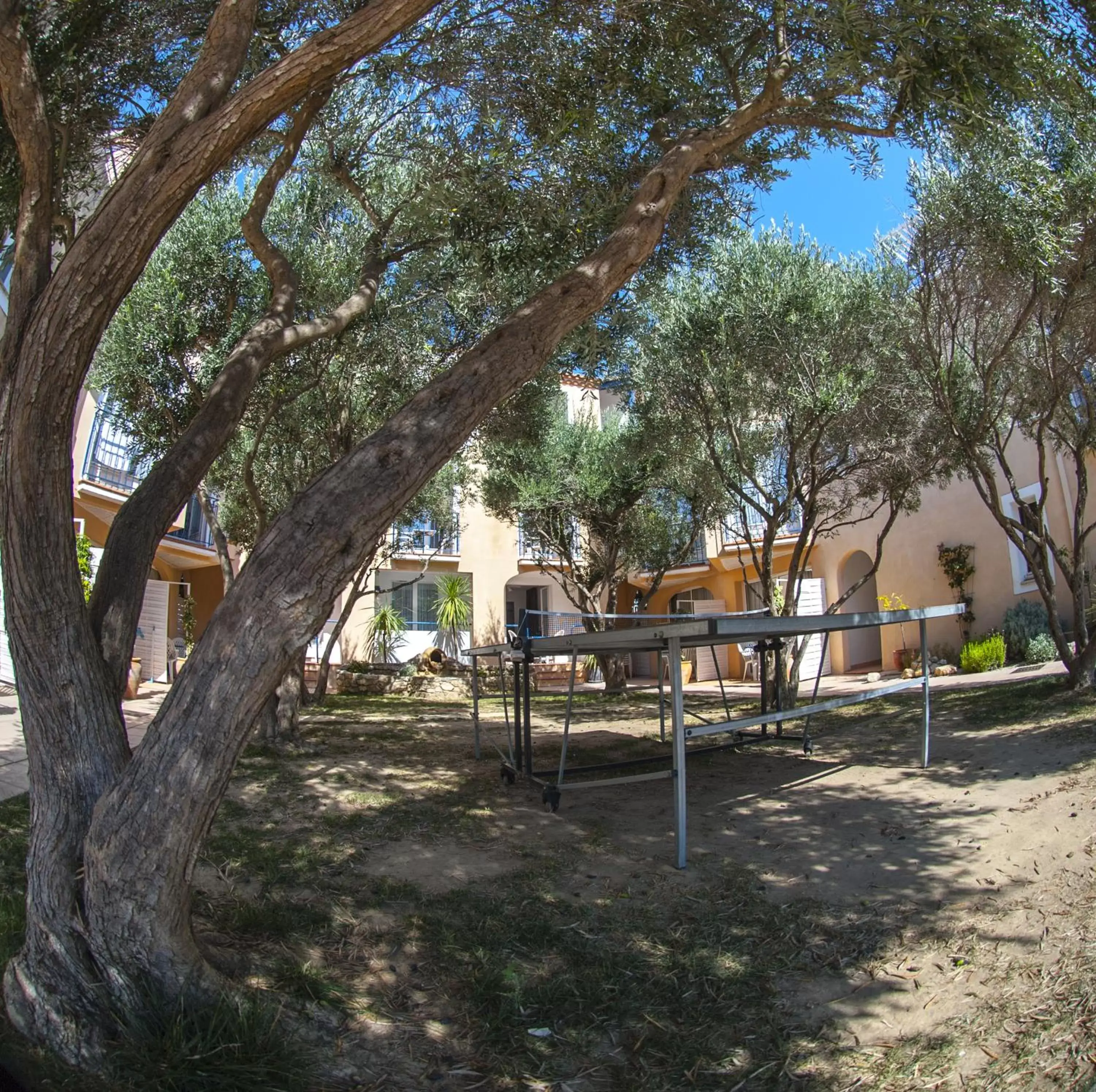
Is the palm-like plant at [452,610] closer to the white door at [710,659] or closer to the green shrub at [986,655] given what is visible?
the white door at [710,659]

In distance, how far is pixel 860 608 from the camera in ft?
67.2

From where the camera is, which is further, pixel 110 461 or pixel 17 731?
pixel 110 461

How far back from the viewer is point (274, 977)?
132 inches

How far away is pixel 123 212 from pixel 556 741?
290 inches

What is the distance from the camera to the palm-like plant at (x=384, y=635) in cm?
2061

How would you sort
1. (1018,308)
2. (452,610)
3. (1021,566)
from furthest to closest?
(452,610) → (1021,566) → (1018,308)

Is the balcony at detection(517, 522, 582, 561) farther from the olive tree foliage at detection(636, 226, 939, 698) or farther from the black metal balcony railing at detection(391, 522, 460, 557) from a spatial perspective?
the olive tree foliage at detection(636, 226, 939, 698)

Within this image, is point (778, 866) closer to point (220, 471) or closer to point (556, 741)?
point (556, 741)

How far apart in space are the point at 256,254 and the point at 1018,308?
7.77m

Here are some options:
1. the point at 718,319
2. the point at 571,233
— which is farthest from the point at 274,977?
the point at 718,319

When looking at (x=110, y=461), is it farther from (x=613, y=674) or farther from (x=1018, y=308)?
(x=1018, y=308)

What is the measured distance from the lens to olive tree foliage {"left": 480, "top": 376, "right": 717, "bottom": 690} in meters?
15.7

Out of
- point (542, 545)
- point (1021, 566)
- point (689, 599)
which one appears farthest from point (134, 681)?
point (689, 599)

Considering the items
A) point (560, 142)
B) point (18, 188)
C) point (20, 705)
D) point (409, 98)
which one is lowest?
point (20, 705)
